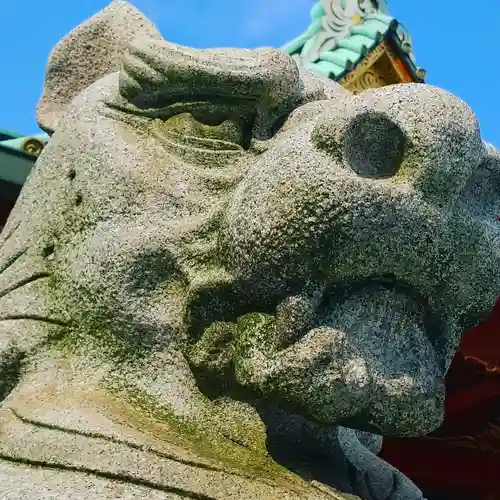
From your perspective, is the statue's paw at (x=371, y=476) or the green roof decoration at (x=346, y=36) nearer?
the statue's paw at (x=371, y=476)

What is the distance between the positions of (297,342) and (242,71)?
392mm

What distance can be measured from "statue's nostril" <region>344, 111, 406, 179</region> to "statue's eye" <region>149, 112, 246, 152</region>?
219 millimetres

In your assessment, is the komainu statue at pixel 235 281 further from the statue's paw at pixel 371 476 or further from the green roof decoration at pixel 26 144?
the green roof decoration at pixel 26 144

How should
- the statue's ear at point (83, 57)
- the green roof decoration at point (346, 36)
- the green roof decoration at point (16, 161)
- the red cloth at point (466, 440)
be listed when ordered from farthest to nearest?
the green roof decoration at point (346, 36)
the red cloth at point (466, 440)
the green roof decoration at point (16, 161)
the statue's ear at point (83, 57)

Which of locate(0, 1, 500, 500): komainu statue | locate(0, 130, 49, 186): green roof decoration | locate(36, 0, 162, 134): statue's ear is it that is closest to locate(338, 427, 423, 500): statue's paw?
locate(0, 1, 500, 500): komainu statue

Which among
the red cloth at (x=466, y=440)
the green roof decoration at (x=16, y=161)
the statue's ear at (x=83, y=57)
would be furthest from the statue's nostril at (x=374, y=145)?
the red cloth at (x=466, y=440)

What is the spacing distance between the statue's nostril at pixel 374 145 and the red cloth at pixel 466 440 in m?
1.49

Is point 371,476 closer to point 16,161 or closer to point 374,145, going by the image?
point 374,145

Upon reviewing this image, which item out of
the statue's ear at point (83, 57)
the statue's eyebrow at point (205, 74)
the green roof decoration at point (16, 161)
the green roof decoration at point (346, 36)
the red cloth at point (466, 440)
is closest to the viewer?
the statue's eyebrow at point (205, 74)

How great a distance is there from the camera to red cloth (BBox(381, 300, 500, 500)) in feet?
8.34

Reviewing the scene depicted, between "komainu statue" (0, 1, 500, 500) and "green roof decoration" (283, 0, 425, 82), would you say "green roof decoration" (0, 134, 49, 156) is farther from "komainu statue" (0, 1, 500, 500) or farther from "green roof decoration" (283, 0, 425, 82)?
"green roof decoration" (283, 0, 425, 82)

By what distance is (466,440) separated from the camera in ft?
10.2

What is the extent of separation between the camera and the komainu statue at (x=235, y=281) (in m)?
1.06

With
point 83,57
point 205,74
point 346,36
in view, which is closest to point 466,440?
point 346,36
